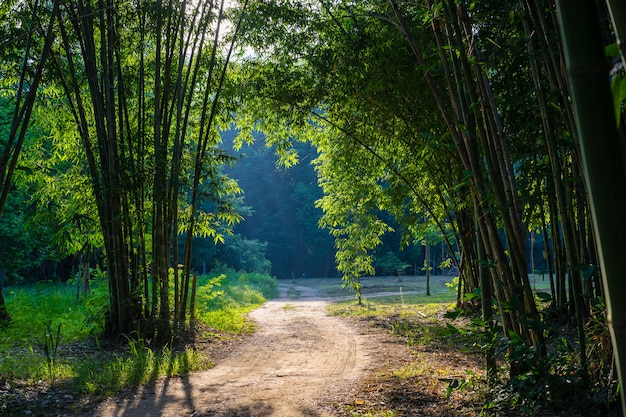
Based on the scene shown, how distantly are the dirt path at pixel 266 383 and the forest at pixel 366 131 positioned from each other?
3.91 feet

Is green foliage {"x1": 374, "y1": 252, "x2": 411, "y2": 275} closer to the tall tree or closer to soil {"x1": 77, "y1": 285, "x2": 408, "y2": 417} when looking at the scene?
soil {"x1": 77, "y1": 285, "x2": 408, "y2": 417}

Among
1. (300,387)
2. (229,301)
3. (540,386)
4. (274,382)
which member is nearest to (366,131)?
(274,382)

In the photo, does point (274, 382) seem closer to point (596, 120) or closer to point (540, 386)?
point (540, 386)

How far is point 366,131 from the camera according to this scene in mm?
7844

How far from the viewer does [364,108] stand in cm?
723

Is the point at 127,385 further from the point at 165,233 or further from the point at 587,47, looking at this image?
the point at 587,47

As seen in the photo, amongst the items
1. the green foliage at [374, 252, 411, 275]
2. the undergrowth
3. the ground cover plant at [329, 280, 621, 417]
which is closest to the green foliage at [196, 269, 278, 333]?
the ground cover plant at [329, 280, 621, 417]

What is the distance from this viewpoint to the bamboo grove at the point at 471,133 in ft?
8.80

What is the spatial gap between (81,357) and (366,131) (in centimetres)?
495

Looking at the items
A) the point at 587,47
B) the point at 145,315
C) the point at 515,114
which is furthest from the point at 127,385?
the point at 587,47

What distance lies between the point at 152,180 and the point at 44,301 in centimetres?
649

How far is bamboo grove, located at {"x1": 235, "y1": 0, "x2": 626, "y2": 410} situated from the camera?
8.80 ft

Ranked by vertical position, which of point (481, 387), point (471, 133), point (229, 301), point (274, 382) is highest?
point (471, 133)

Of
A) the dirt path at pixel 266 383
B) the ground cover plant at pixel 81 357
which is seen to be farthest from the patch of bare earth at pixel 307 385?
the ground cover plant at pixel 81 357
